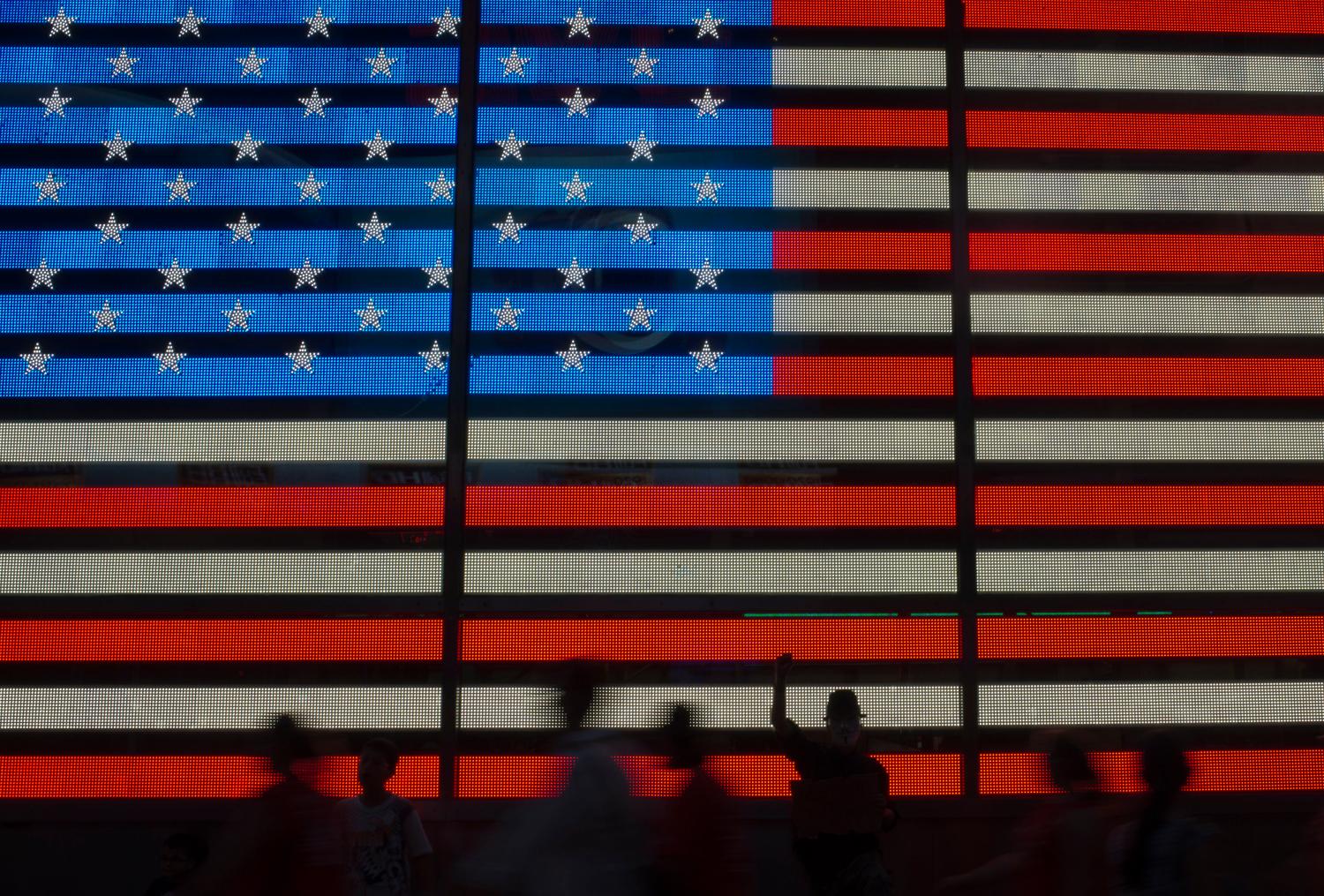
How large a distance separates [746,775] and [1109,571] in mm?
2836

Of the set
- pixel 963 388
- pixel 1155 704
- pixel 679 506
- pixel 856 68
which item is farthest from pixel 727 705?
pixel 856 68

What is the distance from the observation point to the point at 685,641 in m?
8.63

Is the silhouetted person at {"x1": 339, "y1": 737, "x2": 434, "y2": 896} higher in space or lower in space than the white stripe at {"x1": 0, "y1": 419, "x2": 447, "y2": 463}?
lower

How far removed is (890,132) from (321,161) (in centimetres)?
402

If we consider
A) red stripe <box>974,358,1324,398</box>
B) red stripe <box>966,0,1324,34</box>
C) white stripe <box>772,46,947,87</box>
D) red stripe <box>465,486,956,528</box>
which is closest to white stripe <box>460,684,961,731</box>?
red stripe <box>465,486,956,528</box>

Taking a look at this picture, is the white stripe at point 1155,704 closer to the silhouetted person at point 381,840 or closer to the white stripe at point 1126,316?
the white stripe at point 1126,316

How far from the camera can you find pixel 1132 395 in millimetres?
9000

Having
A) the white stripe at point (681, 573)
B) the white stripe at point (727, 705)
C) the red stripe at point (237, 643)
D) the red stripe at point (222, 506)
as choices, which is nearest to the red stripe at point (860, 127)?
the white stripe at point (681, 573)

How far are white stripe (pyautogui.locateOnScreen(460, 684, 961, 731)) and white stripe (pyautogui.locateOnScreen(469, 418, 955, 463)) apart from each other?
154 cm

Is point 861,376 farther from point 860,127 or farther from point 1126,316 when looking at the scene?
point 1126,316

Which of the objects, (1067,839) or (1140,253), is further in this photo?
(1140,253)

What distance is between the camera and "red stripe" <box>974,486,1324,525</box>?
8883 mm

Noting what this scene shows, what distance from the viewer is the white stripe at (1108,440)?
8.94 metres

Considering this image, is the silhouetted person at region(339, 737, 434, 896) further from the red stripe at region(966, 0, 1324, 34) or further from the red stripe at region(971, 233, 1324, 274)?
the red stripe at region(966, 0, 1324, 34)
